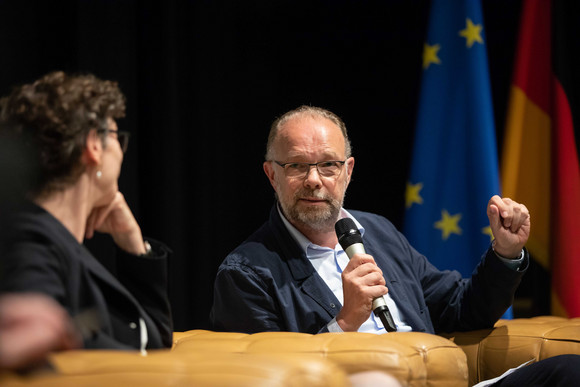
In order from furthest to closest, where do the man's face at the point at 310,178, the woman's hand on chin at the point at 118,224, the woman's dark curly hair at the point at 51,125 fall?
the man's face at the point at 310,178, the woman's hand on chin at the point at 118,224, the woman's dark curly hair at the point at 51,125

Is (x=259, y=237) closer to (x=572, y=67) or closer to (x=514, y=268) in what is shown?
(x=514, y=268)

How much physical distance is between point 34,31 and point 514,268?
1.97 m

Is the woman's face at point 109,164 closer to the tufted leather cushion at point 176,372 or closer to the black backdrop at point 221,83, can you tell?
the tufted leather cushion at point 176,372

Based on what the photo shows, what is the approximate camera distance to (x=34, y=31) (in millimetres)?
2740

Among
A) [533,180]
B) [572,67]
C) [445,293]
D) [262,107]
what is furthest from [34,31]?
[572,67]

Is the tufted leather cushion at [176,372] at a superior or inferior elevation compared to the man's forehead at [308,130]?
inferior

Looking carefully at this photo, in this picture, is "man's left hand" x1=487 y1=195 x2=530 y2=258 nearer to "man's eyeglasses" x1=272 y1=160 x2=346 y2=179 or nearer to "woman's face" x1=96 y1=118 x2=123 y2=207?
"man's eyeglasses" x1=272 y1=160 x2=346 y2=179

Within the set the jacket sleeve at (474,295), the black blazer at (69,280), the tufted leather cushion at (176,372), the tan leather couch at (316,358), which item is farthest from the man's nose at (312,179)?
the tufted leather cushion at (176,372)

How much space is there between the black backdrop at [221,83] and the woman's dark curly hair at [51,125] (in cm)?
132

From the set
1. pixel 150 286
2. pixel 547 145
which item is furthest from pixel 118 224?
pixel 547 145

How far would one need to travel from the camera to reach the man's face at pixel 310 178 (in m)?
2.45

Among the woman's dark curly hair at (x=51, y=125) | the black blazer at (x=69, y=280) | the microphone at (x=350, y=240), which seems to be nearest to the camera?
the black blazer at (x=69, y=280)

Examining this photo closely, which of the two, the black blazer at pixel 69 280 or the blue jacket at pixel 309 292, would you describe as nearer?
the black blazer at pixel 69 280

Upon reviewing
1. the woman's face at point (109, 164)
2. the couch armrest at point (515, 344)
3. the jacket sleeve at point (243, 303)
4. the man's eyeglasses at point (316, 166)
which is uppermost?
the woman's face at point (109, 164)
